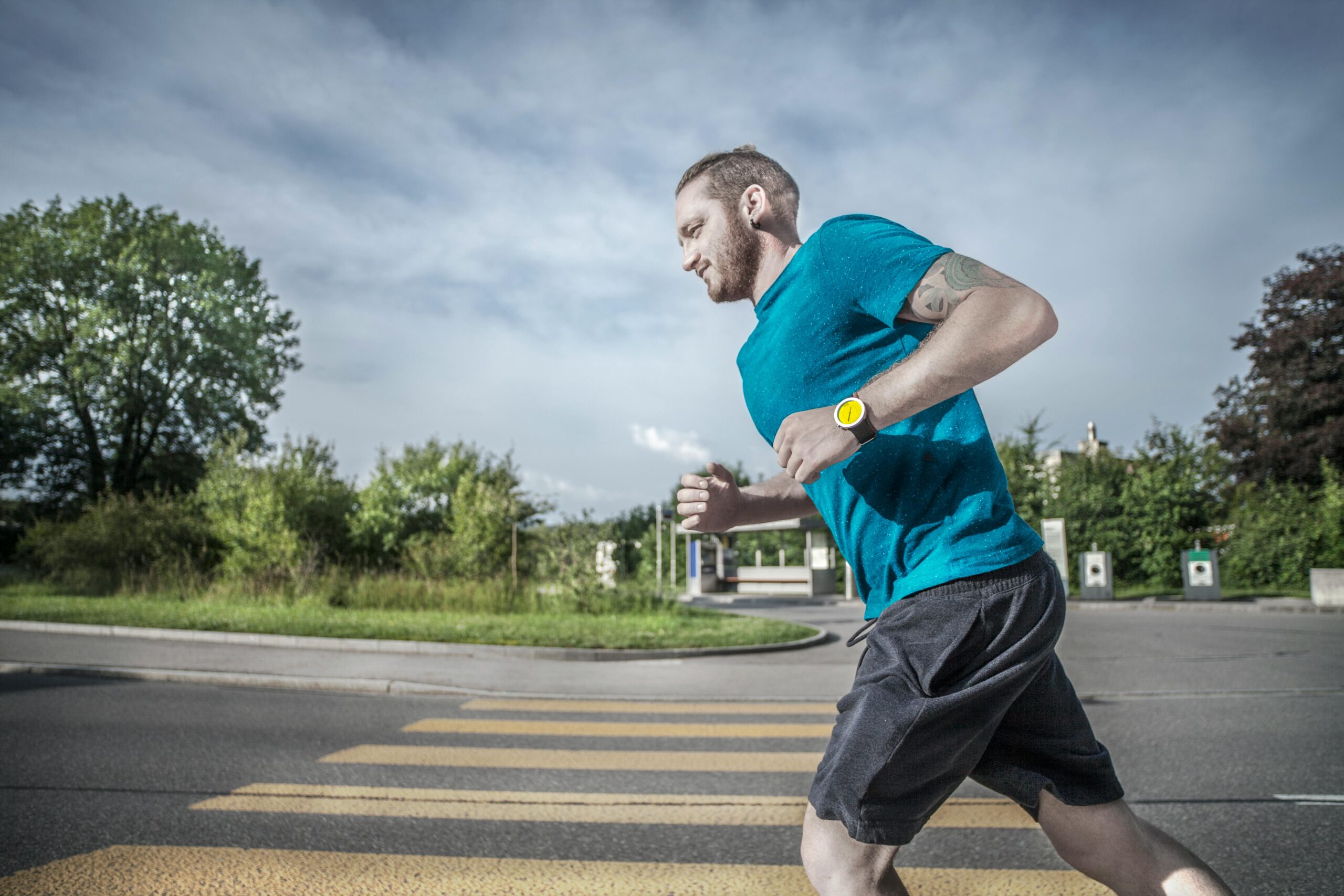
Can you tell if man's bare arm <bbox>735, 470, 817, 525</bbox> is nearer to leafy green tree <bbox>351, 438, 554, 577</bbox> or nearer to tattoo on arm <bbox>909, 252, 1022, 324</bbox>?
tattoo on arm <bbox>909, 252, 1022, 324</bbox>

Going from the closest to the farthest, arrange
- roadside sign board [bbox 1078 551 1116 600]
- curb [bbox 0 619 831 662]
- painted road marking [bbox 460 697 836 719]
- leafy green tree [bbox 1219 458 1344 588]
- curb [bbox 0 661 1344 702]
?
painted road marking [bbox 460 697 836 719] → curb [bbox 0 661 1344 702] → curb [bbox 0 619 831 662] → leafy green tree [bbox 1219 458 1344 588] → roadside sign board [bbox 1078 551 1116 600]

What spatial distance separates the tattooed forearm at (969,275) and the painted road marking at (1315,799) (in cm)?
377

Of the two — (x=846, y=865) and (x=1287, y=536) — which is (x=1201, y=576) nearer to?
(x=1287, y=536)

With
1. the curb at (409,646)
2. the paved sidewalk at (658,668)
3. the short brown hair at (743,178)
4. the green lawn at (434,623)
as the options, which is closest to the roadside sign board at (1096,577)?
the paved sidewalk at (658,668)

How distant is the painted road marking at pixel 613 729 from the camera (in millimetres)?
5801

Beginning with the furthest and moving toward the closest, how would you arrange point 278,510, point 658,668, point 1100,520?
point 1100,520, point 278,510, point 658,668

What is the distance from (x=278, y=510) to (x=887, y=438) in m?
18.8

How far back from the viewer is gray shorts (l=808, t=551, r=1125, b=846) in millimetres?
1473

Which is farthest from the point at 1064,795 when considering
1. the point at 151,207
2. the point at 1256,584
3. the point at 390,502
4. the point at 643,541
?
the point at 151,207

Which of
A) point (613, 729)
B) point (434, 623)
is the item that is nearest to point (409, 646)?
point (434, 623)

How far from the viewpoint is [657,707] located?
7.00 metres

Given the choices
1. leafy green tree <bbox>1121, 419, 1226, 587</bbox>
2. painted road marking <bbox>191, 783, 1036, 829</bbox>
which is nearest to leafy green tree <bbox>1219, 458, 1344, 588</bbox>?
leafy green tree <bbox>1121, 419, 1226, 587</bbox>

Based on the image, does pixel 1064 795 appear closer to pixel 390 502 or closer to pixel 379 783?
pixel 379 783

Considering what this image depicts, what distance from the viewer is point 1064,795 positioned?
5.48 feet
